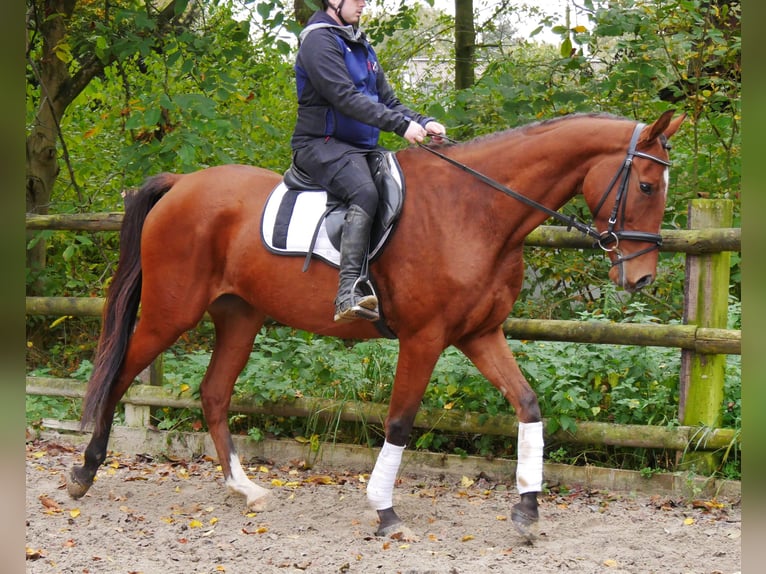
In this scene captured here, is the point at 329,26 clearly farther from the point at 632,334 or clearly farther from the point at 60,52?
the point at 60,52

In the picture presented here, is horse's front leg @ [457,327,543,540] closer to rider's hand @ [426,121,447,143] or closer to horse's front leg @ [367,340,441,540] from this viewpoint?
horse's front leg @ [367,340,441,540]

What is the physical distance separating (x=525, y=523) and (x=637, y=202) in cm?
172

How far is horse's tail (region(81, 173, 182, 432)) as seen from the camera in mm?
5137

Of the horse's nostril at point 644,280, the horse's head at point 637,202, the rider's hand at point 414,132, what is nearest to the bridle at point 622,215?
the horse's head at point 637,202

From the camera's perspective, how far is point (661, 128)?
390cm

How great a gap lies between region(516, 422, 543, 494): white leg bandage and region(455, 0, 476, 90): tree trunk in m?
6.11

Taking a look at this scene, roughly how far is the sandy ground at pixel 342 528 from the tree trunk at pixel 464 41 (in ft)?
18.4

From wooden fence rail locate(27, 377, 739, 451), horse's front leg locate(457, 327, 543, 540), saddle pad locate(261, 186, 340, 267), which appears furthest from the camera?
wooden fence rail locate(27, 377, 739, 451)

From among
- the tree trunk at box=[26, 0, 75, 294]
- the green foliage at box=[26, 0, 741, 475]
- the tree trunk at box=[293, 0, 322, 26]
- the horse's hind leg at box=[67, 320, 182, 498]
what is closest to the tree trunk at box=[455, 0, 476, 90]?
the green foliage at box=[26, 0, 741, 475]

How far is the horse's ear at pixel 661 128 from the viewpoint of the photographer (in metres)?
3.85

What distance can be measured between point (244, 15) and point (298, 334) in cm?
452

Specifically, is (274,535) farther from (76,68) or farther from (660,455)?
(76,68)
